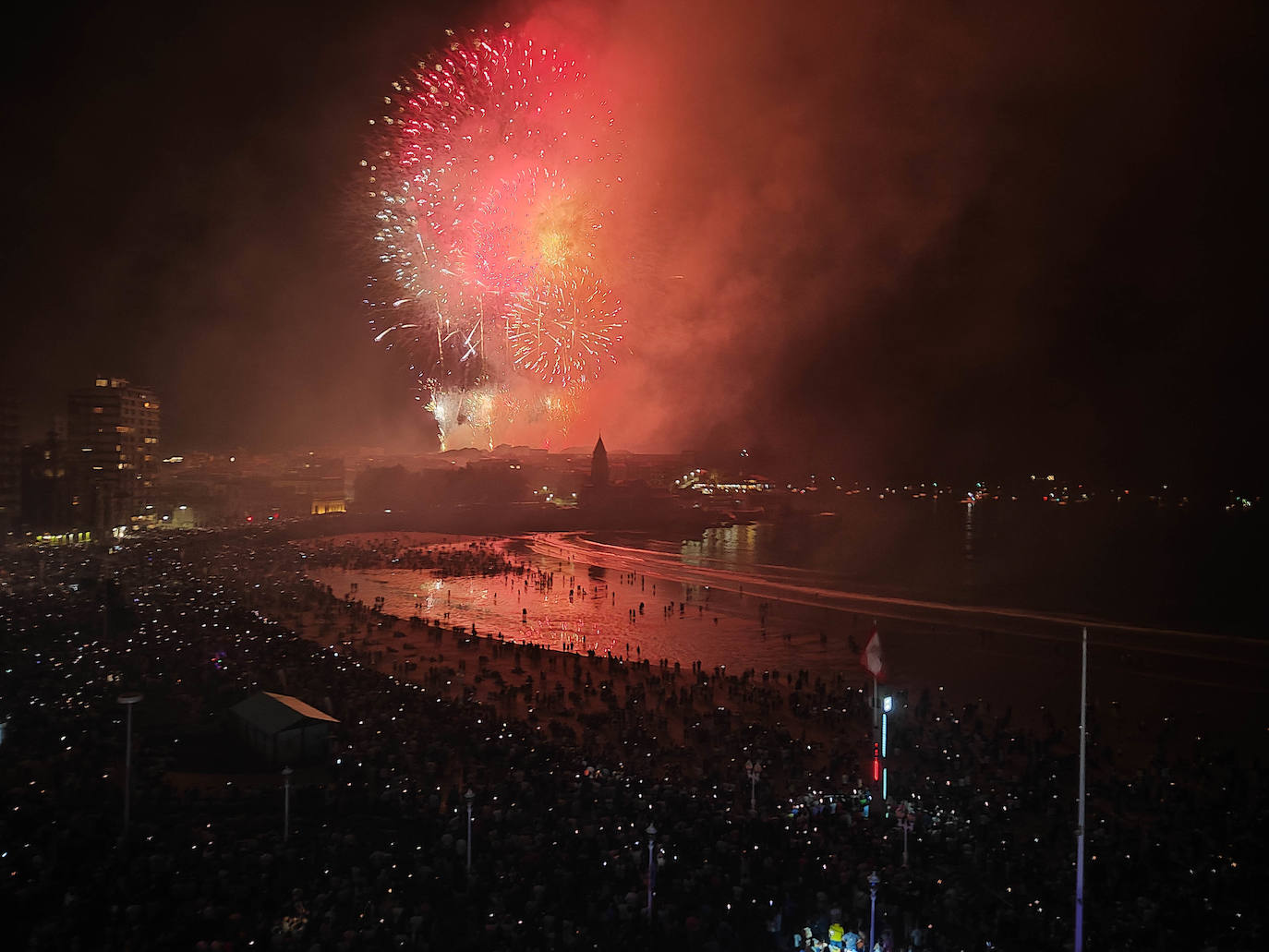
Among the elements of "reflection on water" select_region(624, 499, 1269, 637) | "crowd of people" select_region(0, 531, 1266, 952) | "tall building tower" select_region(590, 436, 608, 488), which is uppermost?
"tall building tower" select_region(590, 436, 608, 488)

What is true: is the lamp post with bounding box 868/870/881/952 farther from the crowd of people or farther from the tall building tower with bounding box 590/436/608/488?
the tall building tower with bounding box 590/436/608/488

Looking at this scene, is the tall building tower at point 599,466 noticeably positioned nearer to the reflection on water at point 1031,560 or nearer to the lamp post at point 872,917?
the reflection on water at point 1031,560

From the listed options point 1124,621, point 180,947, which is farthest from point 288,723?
point 1124,621

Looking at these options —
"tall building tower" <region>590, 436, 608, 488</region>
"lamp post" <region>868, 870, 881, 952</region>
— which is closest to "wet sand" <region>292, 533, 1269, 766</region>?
"lamp post" <region>868, 870, 881, 952</region>

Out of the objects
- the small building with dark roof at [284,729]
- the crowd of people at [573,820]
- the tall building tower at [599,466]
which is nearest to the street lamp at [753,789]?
the crowd of people at [573,820]

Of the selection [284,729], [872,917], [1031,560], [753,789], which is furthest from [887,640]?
[1031,560]

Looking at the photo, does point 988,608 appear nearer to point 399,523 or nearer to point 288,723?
point 288,723

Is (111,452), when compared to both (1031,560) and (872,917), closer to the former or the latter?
(1031,560)
